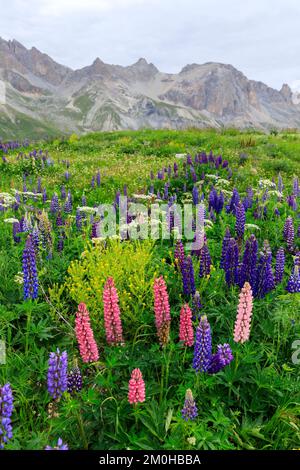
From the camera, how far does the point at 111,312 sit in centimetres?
363

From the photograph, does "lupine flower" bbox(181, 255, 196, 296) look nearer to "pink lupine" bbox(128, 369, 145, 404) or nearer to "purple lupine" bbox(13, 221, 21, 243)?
"pink lupine" bbox(128, 369, 145, 404)

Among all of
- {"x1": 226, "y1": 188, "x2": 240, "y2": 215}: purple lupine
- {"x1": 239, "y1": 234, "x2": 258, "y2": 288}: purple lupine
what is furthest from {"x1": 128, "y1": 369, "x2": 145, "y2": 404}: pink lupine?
{"x1": 226, "y1": 188, "x2": 240, "y2": 215}: purple lupine

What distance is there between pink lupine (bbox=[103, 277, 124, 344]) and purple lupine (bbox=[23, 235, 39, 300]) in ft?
3.19

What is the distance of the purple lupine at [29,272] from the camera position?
4.10 m

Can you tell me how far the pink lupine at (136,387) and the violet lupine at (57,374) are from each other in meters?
0.49

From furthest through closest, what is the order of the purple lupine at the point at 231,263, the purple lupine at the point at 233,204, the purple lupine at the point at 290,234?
the purple lupine at the point at 233,204
the purple lupine at the point at 290,234
the purple lupine at the point at 231,263

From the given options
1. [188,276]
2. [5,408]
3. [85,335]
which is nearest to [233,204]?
[188,276]

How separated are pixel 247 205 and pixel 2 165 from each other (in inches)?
325

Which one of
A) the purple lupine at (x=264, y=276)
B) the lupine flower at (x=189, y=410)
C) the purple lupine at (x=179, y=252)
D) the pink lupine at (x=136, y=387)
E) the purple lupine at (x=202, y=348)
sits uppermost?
the purple lupine at (x=179, y=252)

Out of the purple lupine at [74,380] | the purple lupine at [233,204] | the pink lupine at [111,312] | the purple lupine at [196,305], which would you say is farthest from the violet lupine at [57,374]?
the purple lupine at [233,204]

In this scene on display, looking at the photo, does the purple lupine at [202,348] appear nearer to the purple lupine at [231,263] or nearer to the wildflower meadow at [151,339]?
the wildflower meadow at [151,339]

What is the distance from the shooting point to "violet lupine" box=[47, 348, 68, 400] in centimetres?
285

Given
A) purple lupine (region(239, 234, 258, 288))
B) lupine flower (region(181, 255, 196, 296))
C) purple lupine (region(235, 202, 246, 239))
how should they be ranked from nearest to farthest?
1. lupine flower (region(181, 255, 196, 296))
2. purple lupine (region(239, 234, 258, 288))
3. purple lupine (region(235, 202, 246, 239))

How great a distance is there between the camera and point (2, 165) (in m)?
12.6
